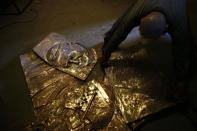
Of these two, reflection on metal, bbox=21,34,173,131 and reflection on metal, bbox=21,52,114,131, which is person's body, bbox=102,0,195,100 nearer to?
reflection on metal, bbox=21,34,173,131

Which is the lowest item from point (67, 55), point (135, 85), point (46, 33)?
point (135, 85)

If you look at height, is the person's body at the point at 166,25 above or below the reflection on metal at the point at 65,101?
above

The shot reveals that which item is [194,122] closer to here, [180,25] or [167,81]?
[167,81]

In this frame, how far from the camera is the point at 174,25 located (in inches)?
62.2

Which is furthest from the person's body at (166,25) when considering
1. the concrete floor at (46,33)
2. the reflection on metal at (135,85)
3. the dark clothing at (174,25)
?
the concrete floor at (46,33)

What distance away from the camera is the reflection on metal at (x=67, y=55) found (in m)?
2.11

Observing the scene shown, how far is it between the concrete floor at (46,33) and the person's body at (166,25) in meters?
0.33

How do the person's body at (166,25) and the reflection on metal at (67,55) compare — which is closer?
the person's body at (166,25)

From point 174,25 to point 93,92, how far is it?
81 centimetres

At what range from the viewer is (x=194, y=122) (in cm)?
173

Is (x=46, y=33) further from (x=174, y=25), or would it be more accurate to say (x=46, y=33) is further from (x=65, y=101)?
(x=174, y=25)

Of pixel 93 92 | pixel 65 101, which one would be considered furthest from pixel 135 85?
pixel 65 101

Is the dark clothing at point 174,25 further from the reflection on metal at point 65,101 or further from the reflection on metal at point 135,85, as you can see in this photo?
the reflection on metal at point 65,101

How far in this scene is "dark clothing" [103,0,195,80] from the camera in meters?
1.54
